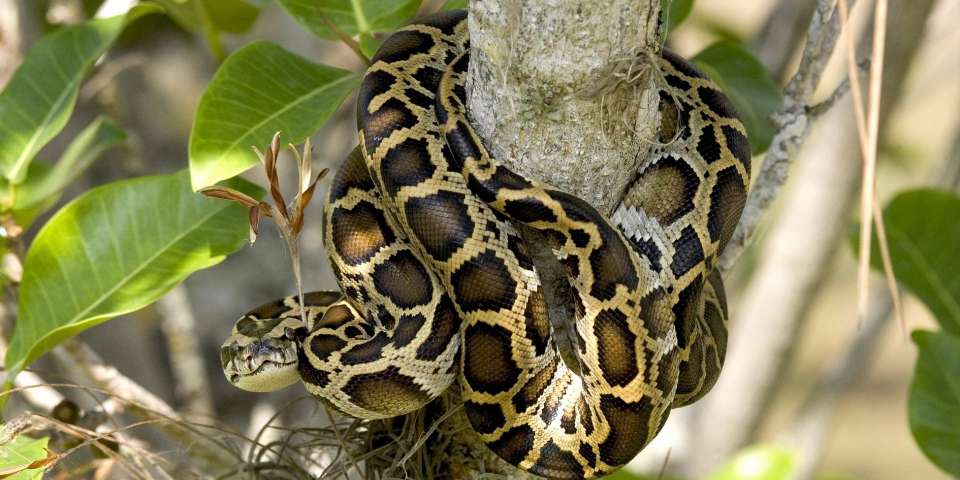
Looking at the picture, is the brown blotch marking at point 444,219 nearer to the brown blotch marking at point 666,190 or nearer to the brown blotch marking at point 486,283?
the brown blotch marking at point 486,283

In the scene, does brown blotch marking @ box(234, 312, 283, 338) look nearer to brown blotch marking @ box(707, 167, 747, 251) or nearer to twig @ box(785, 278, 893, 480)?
brown blotch marking @ box(707, 167, 747, 251)

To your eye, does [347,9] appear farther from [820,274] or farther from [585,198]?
[820,274]

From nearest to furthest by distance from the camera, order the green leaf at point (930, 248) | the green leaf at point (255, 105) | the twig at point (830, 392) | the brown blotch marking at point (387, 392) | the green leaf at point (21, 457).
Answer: the green leaf at point (21, 457) → the brown blotch marking at point (387, 392) → the green leaf at point (255, 105) → the green leaf at point (930, 248) → the twig at point (830, 392)

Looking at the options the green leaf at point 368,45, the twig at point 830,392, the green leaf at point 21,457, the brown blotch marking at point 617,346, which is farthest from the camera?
the twig at point 830,392

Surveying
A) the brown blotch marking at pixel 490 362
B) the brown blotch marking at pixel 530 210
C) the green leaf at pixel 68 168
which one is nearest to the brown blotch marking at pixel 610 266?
the brown blotch marking at pixel 530 210

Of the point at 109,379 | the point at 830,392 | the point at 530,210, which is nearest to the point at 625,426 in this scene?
the point at 530,210

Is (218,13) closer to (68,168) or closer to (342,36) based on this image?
(68,168)

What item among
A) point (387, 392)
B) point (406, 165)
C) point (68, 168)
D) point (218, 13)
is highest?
point (218, 13)

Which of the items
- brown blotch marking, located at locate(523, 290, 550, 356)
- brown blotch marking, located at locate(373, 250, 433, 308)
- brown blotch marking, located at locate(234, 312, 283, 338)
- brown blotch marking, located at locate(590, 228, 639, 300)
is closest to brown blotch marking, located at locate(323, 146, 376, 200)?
brown blotch marking, located at locate(373, 250, 433, 308)
